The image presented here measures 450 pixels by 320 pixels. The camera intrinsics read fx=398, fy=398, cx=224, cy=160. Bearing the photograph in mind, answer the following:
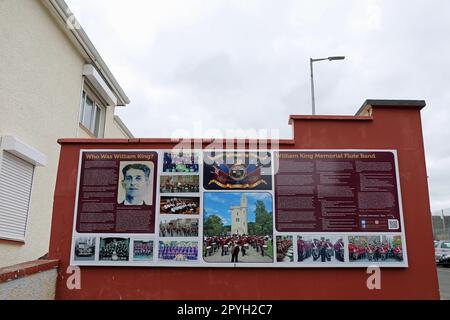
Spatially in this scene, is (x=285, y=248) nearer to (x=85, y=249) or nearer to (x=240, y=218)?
(x=240, y=218)

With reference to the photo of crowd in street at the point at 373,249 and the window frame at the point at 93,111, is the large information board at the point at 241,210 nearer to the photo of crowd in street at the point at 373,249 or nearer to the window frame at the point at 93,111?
the photo of crowd in street at the point at 373,249

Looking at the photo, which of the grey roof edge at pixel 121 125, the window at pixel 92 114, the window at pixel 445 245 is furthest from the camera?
the window at pixel 445 245

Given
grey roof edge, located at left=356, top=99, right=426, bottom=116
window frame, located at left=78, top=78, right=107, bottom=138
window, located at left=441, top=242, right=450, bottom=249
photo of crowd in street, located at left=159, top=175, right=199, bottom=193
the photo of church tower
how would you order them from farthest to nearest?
window, located at left=441, top=242, right=450, bottom=249 → window frame, located at left=78, top=78, right=107, bottom=138 → grey roof edge, located at left=356, top=99, right=426, bottom=116 → photo of crowd in street, located at left=159, top=175, right=199, bottom=193 → the photo of church tower

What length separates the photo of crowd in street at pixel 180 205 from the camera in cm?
588

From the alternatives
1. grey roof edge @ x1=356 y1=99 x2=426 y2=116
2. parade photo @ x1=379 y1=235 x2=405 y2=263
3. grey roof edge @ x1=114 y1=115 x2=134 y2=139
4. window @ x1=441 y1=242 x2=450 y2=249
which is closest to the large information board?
parade photo @ x1=379 y1=235 x2=405 y2=263

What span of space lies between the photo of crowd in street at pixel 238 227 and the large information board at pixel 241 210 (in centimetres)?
1

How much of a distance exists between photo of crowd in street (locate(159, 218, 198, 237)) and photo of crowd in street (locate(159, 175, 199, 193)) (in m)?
0.45

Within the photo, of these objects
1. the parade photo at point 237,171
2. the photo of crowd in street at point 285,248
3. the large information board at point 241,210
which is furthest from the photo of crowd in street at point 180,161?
the photo of crowd in street at point 285,248

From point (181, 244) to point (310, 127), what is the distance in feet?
8.80

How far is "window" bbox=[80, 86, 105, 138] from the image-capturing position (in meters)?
12.9

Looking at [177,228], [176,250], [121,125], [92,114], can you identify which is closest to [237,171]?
[177,228]

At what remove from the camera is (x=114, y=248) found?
229 inches

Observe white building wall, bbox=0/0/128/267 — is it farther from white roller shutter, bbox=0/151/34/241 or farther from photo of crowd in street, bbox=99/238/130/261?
photo of crowd in street, bbox=99/238/130/261
